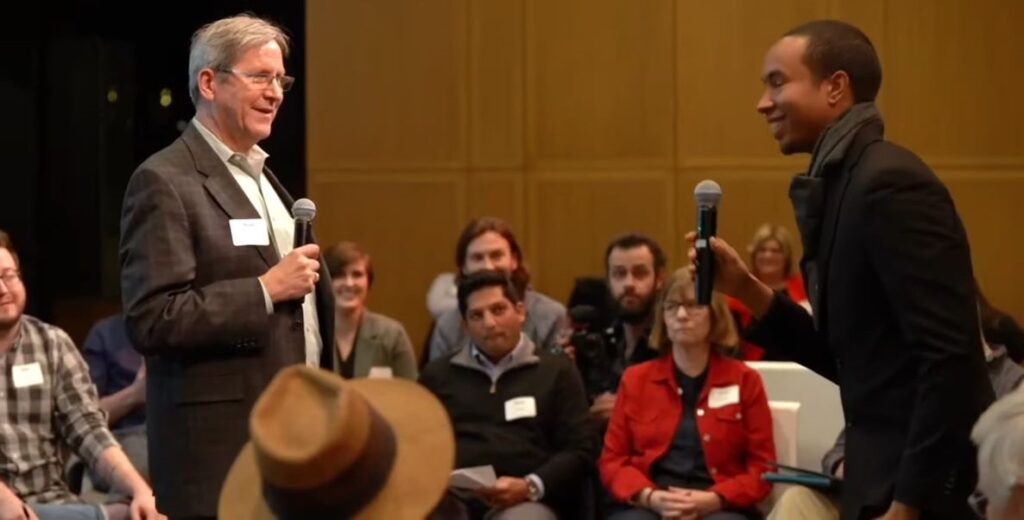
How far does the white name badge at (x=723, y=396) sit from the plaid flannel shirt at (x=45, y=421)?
5.66 ft

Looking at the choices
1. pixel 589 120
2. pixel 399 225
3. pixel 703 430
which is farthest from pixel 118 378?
pixel 589 120

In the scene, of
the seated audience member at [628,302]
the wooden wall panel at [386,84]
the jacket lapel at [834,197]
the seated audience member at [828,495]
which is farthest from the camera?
the wooden wall panel at [386,84]

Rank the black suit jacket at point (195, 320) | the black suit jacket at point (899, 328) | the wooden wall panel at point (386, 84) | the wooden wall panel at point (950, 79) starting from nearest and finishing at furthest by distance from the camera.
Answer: the black suit jacket at point (899, 328) → the black suit jacket at point (195, 320) → the wooden wall panel at point (950, 79) → the wooden wall panel at point (386, 84)

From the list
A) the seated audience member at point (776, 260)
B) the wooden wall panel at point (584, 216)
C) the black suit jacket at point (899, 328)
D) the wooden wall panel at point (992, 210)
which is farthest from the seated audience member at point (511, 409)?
the wooden wall panel at point (992, 210)

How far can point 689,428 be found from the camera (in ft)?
15.1

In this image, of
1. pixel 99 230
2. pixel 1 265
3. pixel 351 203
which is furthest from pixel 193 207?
pixel 99 230

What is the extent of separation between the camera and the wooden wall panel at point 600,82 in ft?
23.0

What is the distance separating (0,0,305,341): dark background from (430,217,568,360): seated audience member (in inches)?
81.5

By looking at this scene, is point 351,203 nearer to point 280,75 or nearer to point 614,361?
point 614,361

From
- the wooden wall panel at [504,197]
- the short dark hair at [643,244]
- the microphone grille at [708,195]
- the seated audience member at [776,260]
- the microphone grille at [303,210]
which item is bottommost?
the seated audience member at [776,260]

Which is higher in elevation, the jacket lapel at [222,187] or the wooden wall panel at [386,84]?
the wooden wall panel at [386,84]

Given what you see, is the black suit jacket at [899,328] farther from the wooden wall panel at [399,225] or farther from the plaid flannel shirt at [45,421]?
the wooden wall panel at [399,225]

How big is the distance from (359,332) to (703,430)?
1.61 meters

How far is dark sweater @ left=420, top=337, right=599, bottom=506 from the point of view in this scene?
476 cm
